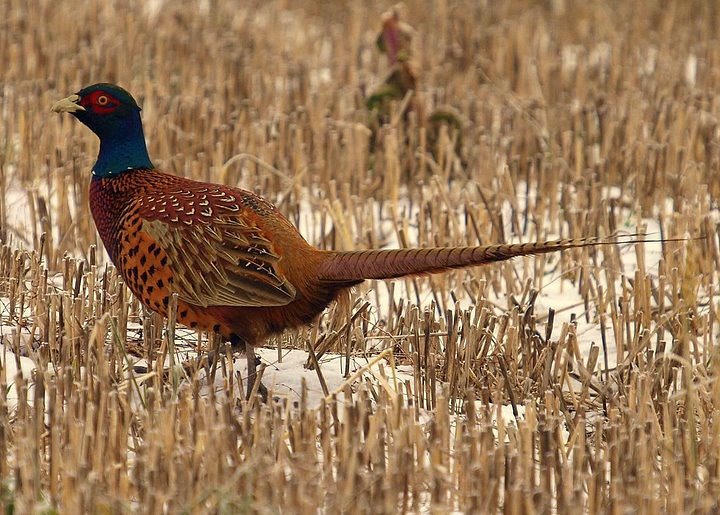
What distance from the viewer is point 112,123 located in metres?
5.07

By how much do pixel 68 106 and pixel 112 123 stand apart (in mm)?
198

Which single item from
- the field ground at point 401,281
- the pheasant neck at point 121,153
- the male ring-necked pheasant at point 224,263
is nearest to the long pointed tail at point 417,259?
the male ring-necked pheasant at point 224,263

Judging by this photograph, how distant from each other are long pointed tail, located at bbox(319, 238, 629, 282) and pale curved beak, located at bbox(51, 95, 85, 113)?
132 centimetres

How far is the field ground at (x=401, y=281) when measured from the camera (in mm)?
3559

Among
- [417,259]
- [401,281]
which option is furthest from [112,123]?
[401,281]

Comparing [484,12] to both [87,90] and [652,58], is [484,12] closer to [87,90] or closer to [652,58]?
[652,58]

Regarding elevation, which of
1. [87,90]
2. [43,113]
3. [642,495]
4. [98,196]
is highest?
[43,113]

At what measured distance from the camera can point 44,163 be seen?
23.7ft

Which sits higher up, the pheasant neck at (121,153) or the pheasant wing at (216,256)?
the pheasant neck at (121,153)

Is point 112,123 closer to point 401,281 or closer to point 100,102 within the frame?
point 100,102

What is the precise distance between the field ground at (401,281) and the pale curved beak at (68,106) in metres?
0.64

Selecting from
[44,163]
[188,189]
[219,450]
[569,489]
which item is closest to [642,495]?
[569,489]

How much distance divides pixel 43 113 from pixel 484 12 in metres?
4.92

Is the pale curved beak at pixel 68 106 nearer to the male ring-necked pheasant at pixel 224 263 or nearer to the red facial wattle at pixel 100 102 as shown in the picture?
the red facial wattle at pixel 100 102
